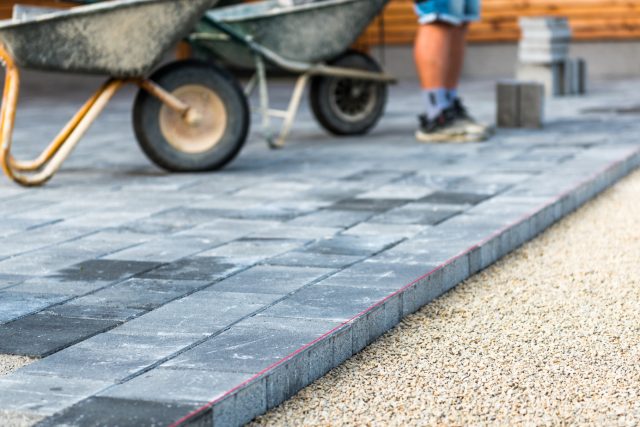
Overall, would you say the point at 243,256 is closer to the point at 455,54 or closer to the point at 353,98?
the point at 455,54

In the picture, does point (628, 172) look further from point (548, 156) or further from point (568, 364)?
point (568, 364)

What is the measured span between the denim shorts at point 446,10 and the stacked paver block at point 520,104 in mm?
918

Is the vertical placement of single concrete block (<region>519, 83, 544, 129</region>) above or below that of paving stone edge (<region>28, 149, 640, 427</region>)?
above

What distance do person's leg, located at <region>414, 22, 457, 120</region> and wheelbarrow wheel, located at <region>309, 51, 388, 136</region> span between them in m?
0.40

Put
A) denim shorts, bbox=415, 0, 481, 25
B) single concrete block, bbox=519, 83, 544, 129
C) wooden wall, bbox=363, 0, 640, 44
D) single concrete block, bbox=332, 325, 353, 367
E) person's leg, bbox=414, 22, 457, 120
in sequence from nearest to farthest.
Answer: single concrete block, bbox=332, 325, 353, 367 < denim shorts, bbox=415, 0, 481, 25 < person's leg, bbox=414, 22, 457, 120 < single concrete block, bbox=519, 83, 544, 129 < wooden wall, bbox=363, 0, 640, 44

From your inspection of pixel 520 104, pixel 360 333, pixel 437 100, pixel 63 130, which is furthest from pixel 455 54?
pixel 360 333

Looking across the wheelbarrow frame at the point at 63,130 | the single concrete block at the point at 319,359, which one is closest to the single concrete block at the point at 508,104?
the wheelbarrow frame at the point at 63,130

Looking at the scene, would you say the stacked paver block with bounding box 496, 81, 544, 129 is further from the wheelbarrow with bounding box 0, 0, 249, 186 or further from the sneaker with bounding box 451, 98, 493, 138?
the wheelbarrow with bounding box 0, 0, 249, 186

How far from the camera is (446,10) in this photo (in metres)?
6.82

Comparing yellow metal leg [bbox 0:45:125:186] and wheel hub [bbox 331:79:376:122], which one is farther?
wheel hub [bbox 331:79:376:122]

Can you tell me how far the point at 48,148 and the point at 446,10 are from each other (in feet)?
7.80

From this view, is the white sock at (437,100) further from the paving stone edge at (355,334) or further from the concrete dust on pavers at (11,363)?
the concrete dust on pavers at (11,363)

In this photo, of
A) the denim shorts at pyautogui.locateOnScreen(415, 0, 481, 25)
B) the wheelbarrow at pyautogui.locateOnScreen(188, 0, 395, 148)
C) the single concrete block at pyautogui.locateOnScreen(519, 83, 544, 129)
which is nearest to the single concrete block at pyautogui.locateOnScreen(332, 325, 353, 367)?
the wheelbarrow at pyautogui.locateOnScreen(188, 0, 395, 148)

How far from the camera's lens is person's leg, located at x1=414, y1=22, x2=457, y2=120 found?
695cm
